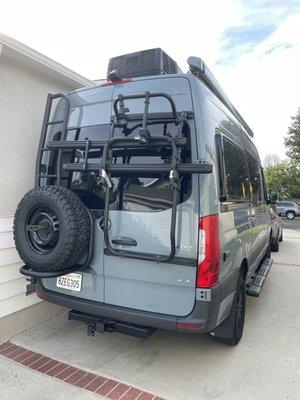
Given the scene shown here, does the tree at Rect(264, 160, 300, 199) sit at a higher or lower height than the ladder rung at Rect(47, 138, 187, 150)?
higher

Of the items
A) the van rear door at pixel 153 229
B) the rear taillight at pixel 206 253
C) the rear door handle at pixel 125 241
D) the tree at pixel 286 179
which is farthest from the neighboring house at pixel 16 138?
the tree at pixel 286 179

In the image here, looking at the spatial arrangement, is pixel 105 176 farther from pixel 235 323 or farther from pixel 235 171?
pixel 235 323

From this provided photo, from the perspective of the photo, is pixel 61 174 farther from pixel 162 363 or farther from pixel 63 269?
pixel 162 363

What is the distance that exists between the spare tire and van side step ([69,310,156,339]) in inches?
21.0

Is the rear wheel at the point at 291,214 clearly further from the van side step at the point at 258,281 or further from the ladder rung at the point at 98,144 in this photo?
the ladder rung at the point at 98,144

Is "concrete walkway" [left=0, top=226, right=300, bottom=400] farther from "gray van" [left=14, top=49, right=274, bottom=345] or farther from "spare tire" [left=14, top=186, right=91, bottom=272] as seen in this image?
"spare tire" [left=14, top=186, right=91, bottom=272]

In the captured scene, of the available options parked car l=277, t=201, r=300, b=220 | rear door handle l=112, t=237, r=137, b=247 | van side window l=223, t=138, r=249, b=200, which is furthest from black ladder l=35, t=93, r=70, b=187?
parked car l=277, t=201, r=300, b=220

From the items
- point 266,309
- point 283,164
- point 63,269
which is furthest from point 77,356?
point 283,164

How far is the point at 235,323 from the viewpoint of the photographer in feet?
12.0

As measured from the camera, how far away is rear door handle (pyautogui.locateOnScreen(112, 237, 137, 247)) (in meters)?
2.98

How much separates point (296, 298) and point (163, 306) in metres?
3.68

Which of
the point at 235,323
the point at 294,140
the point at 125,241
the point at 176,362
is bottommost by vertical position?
the point at 176,362

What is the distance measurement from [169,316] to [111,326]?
22.4 inches

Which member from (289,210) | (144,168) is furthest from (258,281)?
(289,210)
